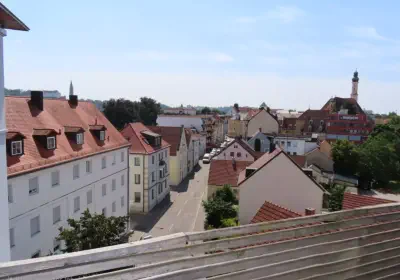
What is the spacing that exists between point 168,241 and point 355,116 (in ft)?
204

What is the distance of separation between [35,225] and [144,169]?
43.9 ft

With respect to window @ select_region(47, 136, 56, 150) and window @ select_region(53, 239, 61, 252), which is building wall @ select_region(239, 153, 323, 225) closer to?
window @ select_region(53, 239, 61, 252)

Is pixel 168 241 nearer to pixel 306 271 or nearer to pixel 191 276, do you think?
pixel 191 276

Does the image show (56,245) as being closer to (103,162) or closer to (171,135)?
(103,162)

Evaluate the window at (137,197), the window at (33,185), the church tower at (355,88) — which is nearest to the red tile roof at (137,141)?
the window at (137,197)

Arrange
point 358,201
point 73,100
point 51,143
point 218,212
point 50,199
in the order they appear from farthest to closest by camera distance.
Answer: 1. point 73,100
2. point 218,212
3. point 51,143
4. point 50,199
5. point 358,201

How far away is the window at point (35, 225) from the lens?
46.3ft

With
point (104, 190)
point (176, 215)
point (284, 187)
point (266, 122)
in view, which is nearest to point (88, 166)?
point (104, 190)

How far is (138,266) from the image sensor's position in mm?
2602

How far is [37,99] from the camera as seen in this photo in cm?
1806

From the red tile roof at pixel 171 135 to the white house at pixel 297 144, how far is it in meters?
13.4

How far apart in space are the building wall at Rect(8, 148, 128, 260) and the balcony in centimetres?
1181

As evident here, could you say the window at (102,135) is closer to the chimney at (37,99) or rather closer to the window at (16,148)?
the chimney at (37,99)

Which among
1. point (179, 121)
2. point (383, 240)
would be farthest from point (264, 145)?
point (383, 240)
